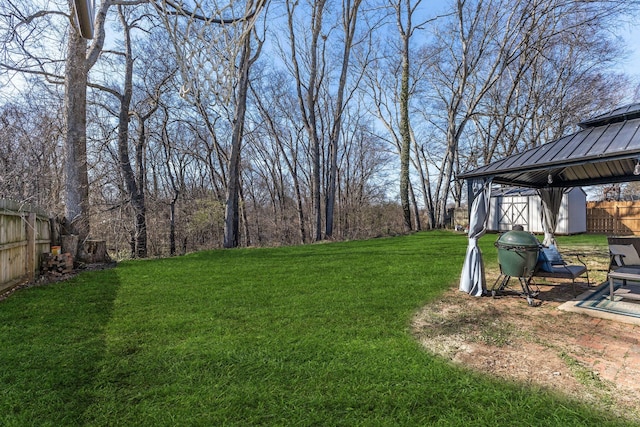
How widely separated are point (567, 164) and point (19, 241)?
816 cm

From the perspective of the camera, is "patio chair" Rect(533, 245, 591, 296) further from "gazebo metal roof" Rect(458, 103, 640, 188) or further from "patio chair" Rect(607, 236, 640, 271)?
"gazebo metal roof" Rect(458, 103, 640, 188)

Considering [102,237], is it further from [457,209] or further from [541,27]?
[541,27]

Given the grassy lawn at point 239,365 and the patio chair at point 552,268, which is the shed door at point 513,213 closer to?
the patio chair at point 552,268

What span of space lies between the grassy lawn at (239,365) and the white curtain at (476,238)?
477 millimetres

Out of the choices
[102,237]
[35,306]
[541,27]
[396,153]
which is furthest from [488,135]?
[35,306]

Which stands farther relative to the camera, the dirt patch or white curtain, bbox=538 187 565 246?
white curtain, bbox=538 187 565 246

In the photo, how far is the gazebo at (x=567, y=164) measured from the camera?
392cm

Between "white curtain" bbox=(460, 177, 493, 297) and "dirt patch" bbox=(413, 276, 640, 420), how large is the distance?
1.40 feet

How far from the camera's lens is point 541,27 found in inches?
503

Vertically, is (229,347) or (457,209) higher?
(457,209)

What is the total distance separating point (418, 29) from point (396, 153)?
7.90 m

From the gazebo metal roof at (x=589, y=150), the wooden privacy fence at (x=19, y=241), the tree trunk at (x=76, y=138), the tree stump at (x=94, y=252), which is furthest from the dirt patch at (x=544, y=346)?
the tree trunk at (x=76, y=138)

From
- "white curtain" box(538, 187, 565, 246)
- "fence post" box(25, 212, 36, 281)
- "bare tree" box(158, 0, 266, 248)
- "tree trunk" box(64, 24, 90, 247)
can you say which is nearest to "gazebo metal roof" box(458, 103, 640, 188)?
"white curtain" box(538, 187, 565, 246)

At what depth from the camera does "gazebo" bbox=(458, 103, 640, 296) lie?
392 cm
